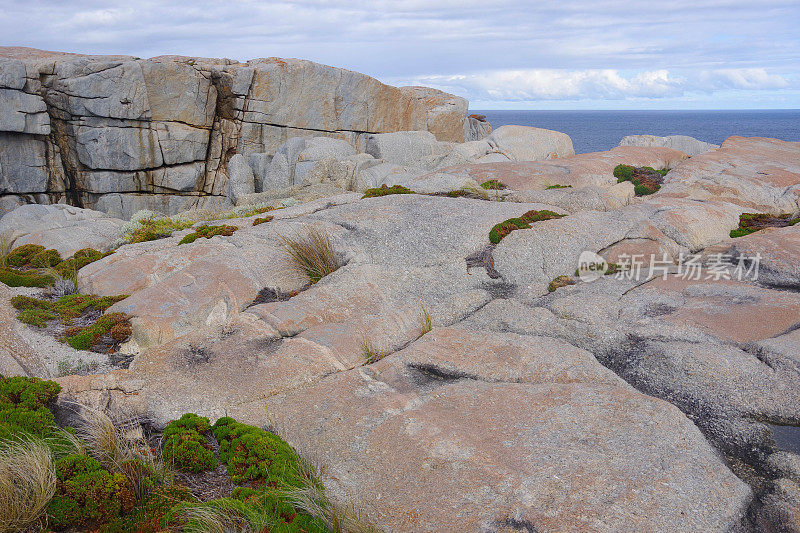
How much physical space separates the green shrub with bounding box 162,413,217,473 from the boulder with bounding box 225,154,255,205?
778 inches

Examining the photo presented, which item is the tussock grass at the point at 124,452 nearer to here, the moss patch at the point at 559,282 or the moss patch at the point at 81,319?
the moss patch at the point at 81,319

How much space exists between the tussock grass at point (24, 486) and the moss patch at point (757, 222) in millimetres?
14298

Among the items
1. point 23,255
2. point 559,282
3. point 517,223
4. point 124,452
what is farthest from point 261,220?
point 124,452

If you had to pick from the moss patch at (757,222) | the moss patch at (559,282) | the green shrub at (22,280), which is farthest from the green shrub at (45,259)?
the moss patch at (757,222)

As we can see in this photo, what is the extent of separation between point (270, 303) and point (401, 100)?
1203 inches

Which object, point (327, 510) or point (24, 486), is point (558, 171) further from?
point (24, 486)

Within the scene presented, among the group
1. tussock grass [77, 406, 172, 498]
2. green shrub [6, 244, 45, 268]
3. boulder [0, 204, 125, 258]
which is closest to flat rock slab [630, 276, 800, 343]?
tussock grass [77, 406, 172, 498]

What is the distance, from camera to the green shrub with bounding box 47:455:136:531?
4.50m

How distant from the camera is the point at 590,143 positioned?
97.2m

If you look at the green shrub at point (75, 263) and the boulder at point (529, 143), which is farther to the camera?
the boulder at point (529, 143)

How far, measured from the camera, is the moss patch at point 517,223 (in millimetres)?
11846

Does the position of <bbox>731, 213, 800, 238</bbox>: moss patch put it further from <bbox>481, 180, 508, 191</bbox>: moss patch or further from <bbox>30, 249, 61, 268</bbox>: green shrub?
<bbox>30, 249, 61, 268</bbox>: green shrub

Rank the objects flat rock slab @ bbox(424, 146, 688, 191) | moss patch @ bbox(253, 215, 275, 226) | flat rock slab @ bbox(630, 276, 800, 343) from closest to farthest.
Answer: flat rock slab @ bbox(630, 276, 800, 343) → moss patch @ bbox(253, 215, 275, 226) → flat rock slab @ bbox(424, 146, 688, 191)

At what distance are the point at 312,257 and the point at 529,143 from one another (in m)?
18.4
